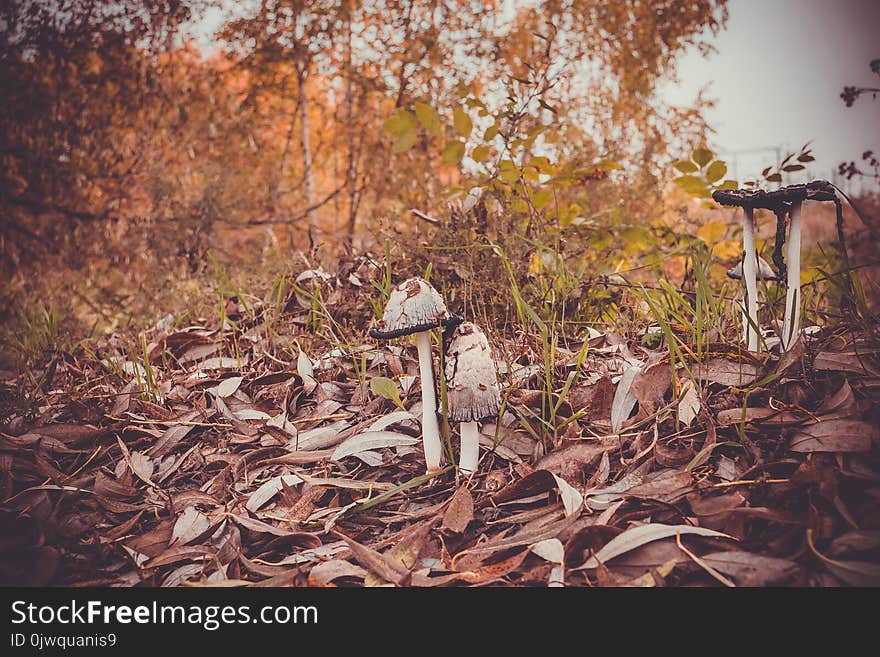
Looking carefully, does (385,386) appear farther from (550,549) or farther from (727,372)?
(727,372)

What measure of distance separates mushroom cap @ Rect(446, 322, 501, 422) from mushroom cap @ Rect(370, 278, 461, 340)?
0.09 meters

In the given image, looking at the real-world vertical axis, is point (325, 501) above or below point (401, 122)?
below

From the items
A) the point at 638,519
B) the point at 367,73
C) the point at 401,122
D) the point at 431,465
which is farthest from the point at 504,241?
the point at 367,73

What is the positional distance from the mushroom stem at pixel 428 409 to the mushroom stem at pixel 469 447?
7cm

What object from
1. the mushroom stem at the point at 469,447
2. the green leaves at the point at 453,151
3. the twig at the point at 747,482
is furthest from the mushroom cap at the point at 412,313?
the green leaves at the point at 453,151

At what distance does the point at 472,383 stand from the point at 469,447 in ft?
0.66

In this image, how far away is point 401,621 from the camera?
3.31 feet

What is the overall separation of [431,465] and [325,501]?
0.31m

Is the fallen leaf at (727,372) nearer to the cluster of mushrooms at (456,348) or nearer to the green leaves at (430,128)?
the cluster of mushrooms at (456,348)

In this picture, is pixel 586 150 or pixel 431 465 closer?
pixel 431 465

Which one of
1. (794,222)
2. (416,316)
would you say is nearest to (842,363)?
(794,222)

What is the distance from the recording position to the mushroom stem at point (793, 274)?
4.68 feet

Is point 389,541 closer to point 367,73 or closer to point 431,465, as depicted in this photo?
point 431,465

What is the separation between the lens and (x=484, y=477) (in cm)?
145
